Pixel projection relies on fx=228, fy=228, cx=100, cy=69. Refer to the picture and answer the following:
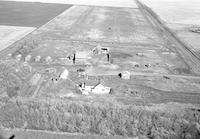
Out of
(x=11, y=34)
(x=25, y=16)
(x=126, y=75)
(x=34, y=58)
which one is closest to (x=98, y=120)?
(x=126, y=75)

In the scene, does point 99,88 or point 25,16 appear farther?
point 25,16

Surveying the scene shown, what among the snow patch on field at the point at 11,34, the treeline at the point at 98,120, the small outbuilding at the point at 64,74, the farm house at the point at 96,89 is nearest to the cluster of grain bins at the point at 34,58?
the small outbuilding at the point at 64,74

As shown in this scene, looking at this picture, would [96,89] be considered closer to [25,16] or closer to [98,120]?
[98,120]

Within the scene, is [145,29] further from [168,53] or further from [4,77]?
[4,77]

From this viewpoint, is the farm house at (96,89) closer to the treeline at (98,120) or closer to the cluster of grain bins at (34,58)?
the treeline at (98,120)

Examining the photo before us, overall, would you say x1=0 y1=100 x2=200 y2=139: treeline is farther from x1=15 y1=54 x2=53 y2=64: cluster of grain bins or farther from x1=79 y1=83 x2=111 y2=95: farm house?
x1=15 y1=54 x2=53 y2=64: cluster of grain bins
